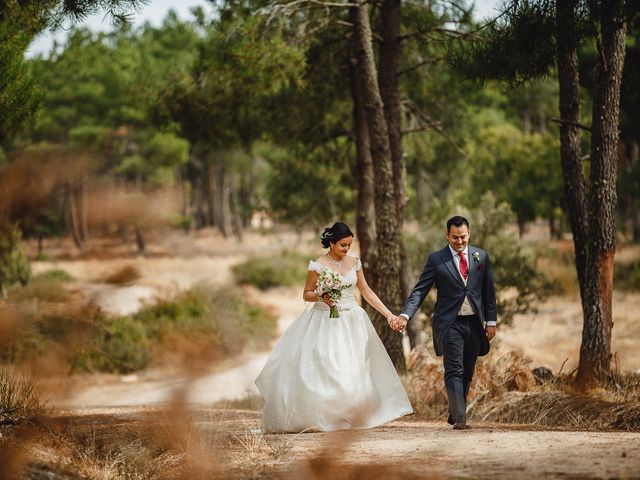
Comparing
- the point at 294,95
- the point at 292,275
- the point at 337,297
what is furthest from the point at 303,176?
the point at 337,297

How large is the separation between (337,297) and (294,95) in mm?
8558

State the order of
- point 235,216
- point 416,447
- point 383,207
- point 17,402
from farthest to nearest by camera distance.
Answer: point 235,216
point 383,207
point 17,402
point 416,447

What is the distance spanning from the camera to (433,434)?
611 cm

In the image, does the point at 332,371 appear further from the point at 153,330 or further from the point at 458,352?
the point at 153,330

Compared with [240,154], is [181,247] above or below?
below

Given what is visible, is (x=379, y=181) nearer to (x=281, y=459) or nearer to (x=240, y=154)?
(x=281, y=459)

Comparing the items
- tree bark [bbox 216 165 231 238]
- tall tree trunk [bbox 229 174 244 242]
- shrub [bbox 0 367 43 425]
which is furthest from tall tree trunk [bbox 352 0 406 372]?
tree bark [bbox 216 165 231 238]

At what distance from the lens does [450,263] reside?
6812 millimetres

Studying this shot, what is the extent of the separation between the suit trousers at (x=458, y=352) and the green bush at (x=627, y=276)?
63.5 ft

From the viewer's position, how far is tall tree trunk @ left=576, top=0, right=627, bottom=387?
27.4 ft

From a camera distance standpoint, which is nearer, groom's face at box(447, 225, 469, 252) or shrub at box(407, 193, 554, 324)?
groom's face at box(447, 225, 469, 252)

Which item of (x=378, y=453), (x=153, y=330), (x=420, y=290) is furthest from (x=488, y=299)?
(x=153, y=330)

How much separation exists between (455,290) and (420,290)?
1.25ft

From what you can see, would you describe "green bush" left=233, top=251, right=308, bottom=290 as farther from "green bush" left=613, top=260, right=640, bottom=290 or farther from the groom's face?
the groom's face
